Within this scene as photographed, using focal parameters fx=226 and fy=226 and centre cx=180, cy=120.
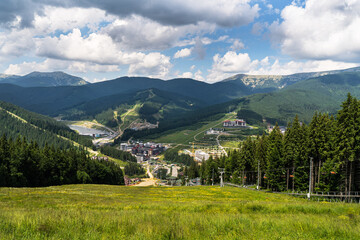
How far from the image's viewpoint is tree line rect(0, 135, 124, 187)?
61.4 meters

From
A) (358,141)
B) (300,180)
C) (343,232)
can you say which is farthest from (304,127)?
(343,232)

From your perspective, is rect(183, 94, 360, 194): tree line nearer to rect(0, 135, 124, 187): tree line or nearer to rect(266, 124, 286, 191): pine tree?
rect(266, 124, 286, 191): pine tree

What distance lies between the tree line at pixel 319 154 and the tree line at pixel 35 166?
6575 centimetres

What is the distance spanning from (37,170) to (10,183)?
1042cm

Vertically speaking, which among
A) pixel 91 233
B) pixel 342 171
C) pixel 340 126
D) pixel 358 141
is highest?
pixel 340 126

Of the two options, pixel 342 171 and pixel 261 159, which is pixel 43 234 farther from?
pixel 261 159

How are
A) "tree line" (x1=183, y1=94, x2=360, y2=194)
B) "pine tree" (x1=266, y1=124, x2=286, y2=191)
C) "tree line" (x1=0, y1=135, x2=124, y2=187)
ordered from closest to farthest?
1. "tree line" (x1=183, y1=94, x2=360, y2=194)
2. "pine tree" (x1=266, y1=124, x2=286, y2=191)
3. "tree line" (x1=0, y1=135, x2=124, y2=187)

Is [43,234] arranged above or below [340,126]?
below

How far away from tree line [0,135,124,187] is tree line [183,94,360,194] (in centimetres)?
6575

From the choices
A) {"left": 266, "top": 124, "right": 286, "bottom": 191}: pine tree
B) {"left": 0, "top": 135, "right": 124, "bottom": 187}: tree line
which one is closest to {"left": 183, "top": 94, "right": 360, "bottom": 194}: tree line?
{"left": 266, "top": 124, "right": 286, "bottom": 191}: pine tree

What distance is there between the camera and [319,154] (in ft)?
173

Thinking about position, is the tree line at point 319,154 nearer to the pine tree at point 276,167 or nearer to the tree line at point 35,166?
the pine tree at point 276,167

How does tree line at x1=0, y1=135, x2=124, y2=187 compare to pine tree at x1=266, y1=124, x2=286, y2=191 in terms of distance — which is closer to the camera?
pine tree at x1=266, y1=124, x2=286, y2=191

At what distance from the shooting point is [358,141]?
4153 centimetres
